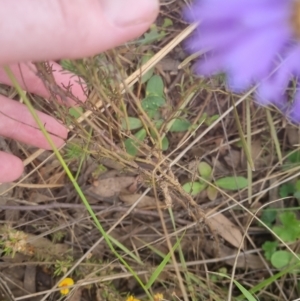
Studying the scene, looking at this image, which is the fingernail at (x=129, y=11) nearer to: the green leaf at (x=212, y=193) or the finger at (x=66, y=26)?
the finger at (x=66, y=26)

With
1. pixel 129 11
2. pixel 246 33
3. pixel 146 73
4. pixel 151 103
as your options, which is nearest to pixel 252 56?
pixel 246 33

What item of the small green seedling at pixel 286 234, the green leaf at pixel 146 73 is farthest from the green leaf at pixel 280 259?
the green leaf at pixel 146 73

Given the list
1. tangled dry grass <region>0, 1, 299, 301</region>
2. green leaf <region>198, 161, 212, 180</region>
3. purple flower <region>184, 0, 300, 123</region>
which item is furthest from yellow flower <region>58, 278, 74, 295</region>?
purple flower <region>184, 0, 300, 123</region>

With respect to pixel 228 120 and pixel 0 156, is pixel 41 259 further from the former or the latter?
pixel 228 120

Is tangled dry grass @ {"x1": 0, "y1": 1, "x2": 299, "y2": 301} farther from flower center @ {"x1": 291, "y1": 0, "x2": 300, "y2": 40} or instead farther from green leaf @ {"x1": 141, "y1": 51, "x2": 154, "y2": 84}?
flower center @ {"x1": 291, "y1": 0, "x2": 300, "y2": 40}

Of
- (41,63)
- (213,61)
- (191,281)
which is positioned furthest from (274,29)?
(191,281)
